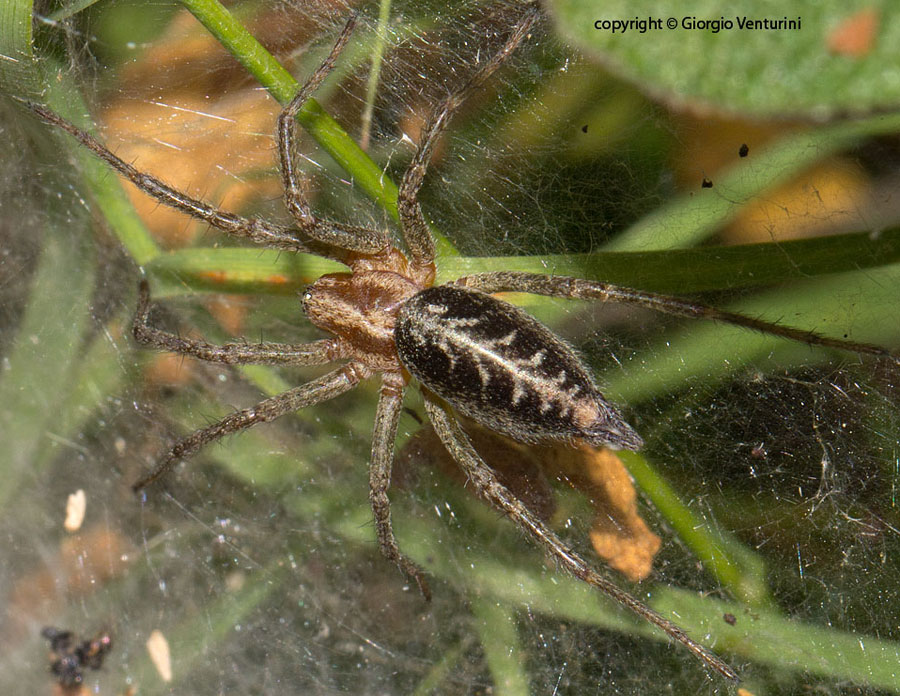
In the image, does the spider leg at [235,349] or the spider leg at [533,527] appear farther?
the spider leg at [235,349]

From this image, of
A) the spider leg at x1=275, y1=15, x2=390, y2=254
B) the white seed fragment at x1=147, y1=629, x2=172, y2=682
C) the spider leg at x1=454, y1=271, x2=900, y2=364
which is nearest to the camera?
the spider leg at x1=454, y1=271, x2=900, y2=364

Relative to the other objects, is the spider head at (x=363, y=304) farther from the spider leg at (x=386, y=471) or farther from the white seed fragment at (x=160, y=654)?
the white seed fragment at (x=160, y=654)

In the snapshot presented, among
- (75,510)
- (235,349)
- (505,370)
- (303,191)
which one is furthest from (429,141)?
(75,510)

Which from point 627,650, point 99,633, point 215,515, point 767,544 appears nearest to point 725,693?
point 627,650

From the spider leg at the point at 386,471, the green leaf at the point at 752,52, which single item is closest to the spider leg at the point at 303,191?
the spider leg at the point at 386,471

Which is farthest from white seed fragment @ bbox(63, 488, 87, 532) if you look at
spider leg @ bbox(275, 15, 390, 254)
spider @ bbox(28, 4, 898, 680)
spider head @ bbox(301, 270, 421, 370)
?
spider leg @ bbox(275, 15, 390, 254)

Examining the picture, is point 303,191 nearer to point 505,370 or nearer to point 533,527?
point 505,370

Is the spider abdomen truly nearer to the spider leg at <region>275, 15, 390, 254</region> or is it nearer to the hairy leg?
the spider leg at <region>275, 15, 390, 254</region>
